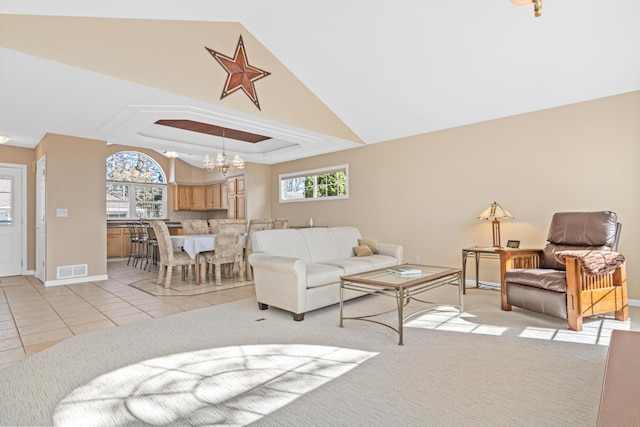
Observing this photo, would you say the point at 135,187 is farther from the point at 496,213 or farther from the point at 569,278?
the point at 569,278

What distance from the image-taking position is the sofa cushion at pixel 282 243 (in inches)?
164

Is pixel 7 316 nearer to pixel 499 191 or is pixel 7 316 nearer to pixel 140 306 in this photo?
pixel 140 306

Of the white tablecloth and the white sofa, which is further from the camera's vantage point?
the white tablecloth

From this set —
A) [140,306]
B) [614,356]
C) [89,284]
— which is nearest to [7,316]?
[140,306]

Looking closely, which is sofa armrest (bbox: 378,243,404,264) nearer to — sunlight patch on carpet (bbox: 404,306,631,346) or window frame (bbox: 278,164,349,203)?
sunlight patch on carpet (bbox: 404,306,631,346)

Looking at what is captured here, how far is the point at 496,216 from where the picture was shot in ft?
Answer: 15.2

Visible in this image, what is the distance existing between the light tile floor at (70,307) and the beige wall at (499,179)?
3.02m

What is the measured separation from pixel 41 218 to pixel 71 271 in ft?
3.89

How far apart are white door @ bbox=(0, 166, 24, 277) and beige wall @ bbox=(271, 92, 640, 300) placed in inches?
244

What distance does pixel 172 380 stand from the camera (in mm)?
2232

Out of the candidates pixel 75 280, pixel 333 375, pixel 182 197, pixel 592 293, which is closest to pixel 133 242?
pixel 182 197

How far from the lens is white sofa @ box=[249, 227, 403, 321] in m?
3.60

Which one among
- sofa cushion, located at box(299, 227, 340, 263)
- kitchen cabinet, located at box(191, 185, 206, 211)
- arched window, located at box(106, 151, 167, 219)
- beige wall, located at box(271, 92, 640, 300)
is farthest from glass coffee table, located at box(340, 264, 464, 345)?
arched window, located at box(106, 151, 167, 219)

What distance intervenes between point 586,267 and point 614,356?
1778 mm
